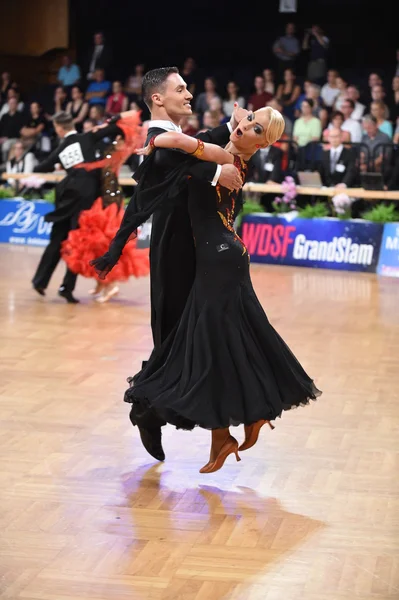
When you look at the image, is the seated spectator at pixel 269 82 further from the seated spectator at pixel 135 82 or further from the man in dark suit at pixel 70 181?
the man in dark suit at pixel 70 181

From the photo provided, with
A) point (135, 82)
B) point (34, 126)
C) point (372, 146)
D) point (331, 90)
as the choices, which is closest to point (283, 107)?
point (331, 90)

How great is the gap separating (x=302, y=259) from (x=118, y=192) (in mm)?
3130

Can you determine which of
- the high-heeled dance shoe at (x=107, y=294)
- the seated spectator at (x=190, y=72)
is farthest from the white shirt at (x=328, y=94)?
the high-heeled dance shoe at (x=107, y=294)

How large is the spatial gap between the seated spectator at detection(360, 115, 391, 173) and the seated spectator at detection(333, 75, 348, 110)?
0.83 meters

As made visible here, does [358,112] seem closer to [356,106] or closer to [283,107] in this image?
[356,106]

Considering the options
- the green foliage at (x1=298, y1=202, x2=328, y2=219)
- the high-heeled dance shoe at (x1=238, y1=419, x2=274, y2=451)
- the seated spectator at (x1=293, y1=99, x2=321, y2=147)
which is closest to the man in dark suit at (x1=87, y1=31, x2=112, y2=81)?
the seated spectator at (x1=293, y1=99, x2=321, y2=147)

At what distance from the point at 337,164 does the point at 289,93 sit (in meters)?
2.30

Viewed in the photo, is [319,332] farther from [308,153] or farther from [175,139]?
[308,153]

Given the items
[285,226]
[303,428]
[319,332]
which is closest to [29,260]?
[285,226]

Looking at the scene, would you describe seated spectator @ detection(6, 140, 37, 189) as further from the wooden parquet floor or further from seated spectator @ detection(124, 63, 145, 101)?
the wooden parquet floor

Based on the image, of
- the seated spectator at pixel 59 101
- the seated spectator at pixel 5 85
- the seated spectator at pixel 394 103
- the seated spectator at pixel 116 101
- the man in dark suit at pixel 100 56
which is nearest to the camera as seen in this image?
the seated spectator at pixel 394 103

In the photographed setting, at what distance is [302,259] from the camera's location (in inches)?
429

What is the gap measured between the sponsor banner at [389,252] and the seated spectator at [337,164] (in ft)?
2.76

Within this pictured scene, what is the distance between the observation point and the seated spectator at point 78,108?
14.3 meters
